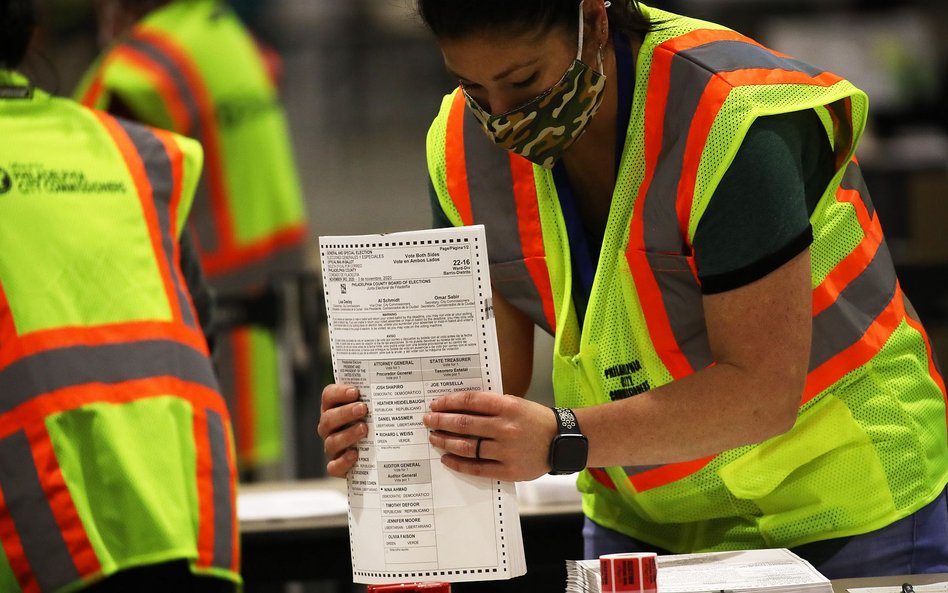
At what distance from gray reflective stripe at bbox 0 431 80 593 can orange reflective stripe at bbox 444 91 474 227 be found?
799mm

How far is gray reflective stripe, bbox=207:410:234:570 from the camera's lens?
2348 millimetres

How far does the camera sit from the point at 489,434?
1.53 metres

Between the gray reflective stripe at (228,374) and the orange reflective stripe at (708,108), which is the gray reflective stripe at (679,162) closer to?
the orange reflective stripe at (708,108)

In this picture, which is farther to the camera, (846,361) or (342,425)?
(846,361)

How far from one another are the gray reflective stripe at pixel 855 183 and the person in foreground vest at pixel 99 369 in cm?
114

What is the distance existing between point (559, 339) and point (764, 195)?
1.20 feet

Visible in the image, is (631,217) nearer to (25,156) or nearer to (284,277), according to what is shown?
(25,156)

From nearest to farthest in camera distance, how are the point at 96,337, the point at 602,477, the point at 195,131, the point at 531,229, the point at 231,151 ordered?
the point at 531,229
the point at 602,477
the point at 96,337
the point at 195,131
the point at 231,151

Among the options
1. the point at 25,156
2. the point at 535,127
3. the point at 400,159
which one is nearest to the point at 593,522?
the point at 535,127

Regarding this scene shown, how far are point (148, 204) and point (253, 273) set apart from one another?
2.52 meters

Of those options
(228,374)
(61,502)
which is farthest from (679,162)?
(228,374)

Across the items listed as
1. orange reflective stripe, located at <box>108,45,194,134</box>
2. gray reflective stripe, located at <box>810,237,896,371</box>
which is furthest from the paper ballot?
orange reflective stripe, located at <box>108,45,194,134</box>

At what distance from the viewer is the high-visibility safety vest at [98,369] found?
2.13 meters

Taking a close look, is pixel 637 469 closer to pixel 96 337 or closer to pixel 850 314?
pixel 850 314
